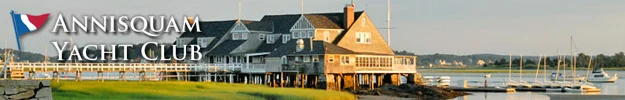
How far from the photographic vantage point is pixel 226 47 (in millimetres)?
91875

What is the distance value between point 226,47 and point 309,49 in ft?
44.5

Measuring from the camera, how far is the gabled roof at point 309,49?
7933cm

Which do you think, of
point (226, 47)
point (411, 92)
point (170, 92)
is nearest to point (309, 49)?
point (411, 92)

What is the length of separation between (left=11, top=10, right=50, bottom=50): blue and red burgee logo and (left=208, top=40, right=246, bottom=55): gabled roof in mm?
58784

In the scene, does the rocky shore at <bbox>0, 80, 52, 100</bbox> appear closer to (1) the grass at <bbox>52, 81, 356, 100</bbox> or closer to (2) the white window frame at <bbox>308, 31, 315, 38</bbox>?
(1) the grass at <bbox>52, 81, 356, 100</bbox>

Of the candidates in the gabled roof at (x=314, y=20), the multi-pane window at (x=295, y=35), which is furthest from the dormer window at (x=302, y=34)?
the gabled roof at (x=314, y=20)

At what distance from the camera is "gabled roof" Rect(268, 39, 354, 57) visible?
79.3 m

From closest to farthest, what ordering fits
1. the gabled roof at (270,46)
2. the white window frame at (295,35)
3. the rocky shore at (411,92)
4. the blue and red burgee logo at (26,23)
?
the blue and red burgee logo at (26,23)
the rocky shore at (411,92)
the white window frame at (295,35)
the gabled roof at (270,46)

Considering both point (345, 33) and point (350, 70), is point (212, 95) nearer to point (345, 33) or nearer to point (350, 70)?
point (350, 70)

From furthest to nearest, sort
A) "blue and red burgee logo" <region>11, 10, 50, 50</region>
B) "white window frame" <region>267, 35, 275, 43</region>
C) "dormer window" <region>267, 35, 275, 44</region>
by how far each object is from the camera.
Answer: "dormer window" <region>267, 35, 275, 44</region>
"white window frame" <region>267, 35, 275, 43</region>
"blue and red burgee logo" <region>11, 10, 50, 50</region>

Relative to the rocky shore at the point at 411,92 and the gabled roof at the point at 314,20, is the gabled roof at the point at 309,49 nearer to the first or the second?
the rocky shore at the point at 411,92

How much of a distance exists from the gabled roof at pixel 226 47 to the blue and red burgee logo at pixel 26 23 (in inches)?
2314

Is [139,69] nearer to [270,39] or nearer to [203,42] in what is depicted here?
[270,39]

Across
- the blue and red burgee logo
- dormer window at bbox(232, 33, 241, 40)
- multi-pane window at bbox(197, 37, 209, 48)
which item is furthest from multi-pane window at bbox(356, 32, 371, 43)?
the blue and red burgee logo
